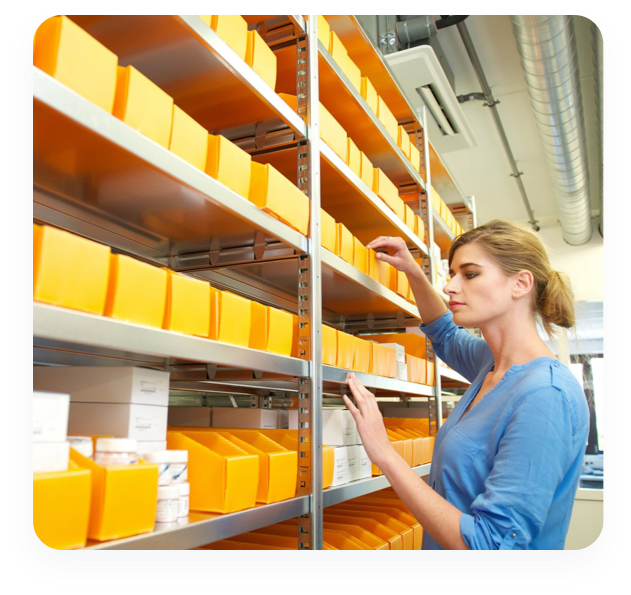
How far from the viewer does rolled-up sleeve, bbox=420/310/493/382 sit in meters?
2.12

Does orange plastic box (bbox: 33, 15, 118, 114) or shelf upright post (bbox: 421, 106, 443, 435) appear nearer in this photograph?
orange plastic box (bbox: 33, 15, 118, 114)

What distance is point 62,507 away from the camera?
861mm

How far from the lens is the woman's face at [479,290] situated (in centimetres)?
163

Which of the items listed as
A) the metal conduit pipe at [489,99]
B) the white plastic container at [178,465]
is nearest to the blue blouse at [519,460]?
the white plastic container at [178,465]

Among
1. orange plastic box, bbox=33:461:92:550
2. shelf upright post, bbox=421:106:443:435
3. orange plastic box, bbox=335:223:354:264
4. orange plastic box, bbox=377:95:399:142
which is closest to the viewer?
orange plastic box, bbox=33:461:92:550

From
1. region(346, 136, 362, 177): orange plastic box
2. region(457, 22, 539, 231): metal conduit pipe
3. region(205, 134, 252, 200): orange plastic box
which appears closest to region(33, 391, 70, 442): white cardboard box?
region(205, 134, 252, 200): orange plastic box

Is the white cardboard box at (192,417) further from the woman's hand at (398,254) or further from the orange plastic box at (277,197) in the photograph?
the woman's hand at (398,254)

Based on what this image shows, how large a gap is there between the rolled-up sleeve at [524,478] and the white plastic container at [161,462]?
2.22ft

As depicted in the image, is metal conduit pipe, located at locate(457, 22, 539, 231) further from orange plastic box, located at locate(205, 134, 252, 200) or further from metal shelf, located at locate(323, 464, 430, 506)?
metal shelf, located at locate(323, 464, 430, 506)

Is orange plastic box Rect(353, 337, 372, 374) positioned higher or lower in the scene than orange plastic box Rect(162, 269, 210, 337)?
lower

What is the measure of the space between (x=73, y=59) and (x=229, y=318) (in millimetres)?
649

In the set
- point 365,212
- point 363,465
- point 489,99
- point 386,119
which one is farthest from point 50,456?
point 489,99

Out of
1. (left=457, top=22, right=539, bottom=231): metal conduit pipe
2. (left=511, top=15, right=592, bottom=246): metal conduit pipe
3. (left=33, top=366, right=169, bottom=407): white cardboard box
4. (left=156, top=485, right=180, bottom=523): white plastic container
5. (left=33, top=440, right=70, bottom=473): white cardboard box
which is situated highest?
(left=457, top=22, right=539, bottom=231): metal conduit pipe
